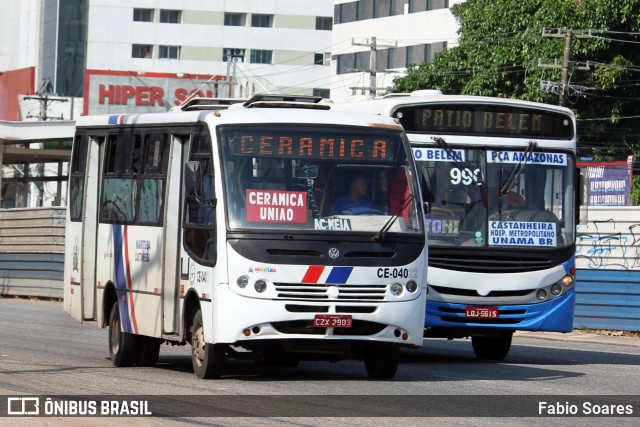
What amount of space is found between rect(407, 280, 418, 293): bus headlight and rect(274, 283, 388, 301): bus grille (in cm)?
42

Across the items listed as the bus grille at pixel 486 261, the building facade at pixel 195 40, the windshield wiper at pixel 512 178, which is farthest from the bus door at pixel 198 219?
the building facade at pixel 195 40

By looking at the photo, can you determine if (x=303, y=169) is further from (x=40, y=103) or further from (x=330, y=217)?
(x=40, y=103)

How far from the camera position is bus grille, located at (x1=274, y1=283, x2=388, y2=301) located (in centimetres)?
1427

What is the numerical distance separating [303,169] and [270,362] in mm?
2195

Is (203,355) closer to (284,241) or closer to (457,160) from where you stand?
(284,241)

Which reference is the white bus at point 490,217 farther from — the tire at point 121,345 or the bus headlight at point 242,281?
the bus headlight at point 242,281

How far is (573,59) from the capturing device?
50094 mm

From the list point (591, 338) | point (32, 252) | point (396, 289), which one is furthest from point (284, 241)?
point (32, 252)

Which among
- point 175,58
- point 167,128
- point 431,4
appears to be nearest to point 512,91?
point 431,4

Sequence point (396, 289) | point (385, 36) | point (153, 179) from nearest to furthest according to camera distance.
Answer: point (396, 289), point (153, 179), point (385, 36)

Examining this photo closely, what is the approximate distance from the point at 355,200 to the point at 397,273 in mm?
844

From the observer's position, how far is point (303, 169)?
14.8 meters

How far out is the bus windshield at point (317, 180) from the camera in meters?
14.5

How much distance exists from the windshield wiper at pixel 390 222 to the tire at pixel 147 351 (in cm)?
376
